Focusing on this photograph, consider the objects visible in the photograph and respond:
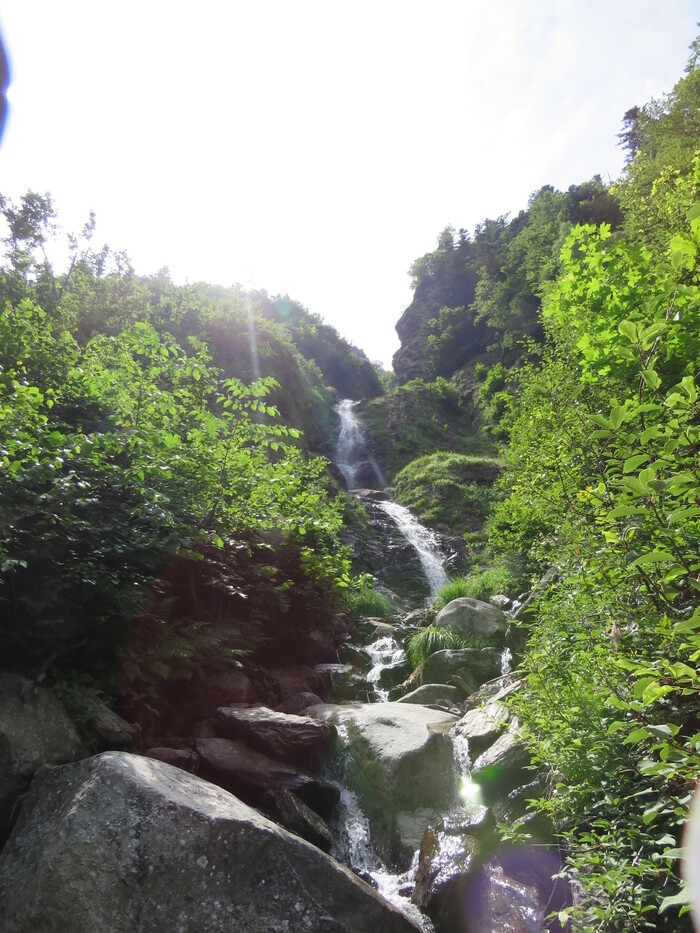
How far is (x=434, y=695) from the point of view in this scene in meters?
8.05

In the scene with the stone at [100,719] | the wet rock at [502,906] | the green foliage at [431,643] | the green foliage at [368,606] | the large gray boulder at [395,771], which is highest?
the stone at [100,719]

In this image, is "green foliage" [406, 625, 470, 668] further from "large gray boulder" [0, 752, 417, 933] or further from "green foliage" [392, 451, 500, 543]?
"green foliage" [392, 451, 500, 543]

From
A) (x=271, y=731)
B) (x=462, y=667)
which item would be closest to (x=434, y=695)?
(x=462, y=667)

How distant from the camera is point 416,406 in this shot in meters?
37.7

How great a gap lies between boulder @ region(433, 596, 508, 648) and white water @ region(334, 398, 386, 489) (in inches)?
680

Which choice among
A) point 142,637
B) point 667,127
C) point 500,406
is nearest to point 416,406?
point 500,406

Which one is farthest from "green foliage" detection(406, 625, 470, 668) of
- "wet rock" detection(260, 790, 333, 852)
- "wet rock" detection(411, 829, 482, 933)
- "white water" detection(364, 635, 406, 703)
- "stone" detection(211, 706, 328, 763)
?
"wet rock" detection(411, 829, 482, 933)

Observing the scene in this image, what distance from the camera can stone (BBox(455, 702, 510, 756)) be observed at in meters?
5.95

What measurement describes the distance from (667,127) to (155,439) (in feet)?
54.4

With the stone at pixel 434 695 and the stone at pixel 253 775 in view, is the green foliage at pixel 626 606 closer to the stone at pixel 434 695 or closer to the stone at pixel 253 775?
the stone at pixel 253 775

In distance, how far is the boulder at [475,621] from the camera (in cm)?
995

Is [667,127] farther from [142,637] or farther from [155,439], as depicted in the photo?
[142,637]

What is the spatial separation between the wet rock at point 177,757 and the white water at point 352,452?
2273 cm

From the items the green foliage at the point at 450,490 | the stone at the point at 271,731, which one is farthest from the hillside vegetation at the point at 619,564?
the green foliage at the point at 450,490
